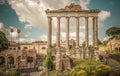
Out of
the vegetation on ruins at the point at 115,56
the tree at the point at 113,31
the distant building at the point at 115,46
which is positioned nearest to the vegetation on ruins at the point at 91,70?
the vegetation on ruins at the point at 115,56

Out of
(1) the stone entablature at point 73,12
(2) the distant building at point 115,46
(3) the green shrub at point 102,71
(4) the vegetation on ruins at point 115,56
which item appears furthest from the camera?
(2) the distant building at point 115,46

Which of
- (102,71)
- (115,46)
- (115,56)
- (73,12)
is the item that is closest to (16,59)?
(73,12)

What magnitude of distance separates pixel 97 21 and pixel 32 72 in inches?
487

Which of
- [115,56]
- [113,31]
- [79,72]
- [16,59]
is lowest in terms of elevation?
[79,72]

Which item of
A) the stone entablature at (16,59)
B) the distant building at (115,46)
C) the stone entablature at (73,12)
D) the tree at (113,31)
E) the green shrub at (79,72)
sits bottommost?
the green shrub at (79,72)

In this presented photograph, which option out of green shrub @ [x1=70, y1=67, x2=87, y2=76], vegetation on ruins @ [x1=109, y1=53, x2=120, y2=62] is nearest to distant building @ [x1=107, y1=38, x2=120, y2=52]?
vegetation on ruins @ [x1=109, y1=53, x2=120, y2=62]

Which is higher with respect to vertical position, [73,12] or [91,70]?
[73,12]

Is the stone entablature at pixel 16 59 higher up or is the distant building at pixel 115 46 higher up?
the distant building at pixel 115 46

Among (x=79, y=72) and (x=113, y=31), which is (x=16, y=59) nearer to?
(x=79, y=72)

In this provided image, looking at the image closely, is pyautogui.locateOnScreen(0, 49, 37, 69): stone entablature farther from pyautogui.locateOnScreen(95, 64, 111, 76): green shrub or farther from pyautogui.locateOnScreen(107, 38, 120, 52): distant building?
pyautogui.locateOnScreen(95, 64, 111, 76): green shrub

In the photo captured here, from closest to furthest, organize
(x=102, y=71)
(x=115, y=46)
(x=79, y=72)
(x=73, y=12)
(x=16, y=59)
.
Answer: (x=79, y=72) < (x=102, y=71) < (x=16, y=59) < (x=73, y=12) < (x=115, y=46)

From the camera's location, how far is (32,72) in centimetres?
3719

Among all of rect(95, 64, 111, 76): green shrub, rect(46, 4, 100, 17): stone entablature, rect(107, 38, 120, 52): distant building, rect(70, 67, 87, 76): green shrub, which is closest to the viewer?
rect(70, 67, 87, 76): green shrub

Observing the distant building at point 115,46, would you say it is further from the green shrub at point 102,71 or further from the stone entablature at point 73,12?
the green shrub at point 102,71
